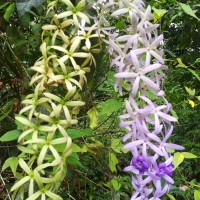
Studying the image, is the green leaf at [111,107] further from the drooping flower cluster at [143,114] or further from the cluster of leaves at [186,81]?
the cluster of leaves at [186,81]

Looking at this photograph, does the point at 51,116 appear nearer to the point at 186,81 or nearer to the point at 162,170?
the point at 162,170

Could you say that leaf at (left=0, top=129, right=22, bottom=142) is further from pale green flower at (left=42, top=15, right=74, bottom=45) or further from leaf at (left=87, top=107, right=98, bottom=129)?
leaf at (left=87, top=107, right=98, bottom=129)

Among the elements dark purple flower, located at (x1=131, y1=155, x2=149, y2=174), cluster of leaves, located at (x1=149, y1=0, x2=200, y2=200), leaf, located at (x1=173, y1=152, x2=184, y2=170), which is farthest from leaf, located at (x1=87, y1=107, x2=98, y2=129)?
cluster of leaves, located at (x1=149, y1=0, x2=200, y2=200)

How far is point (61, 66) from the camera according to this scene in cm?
71

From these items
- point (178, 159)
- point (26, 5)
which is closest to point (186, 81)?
point (178, 159)

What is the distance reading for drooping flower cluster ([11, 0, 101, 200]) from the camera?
0.64m

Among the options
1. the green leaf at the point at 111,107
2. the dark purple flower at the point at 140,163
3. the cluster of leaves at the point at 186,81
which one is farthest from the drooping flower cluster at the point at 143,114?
the cluster of leaves at the point at 186,81

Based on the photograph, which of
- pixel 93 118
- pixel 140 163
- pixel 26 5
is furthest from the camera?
pixel 93 118

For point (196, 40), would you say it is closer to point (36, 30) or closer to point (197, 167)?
point (197, 167)

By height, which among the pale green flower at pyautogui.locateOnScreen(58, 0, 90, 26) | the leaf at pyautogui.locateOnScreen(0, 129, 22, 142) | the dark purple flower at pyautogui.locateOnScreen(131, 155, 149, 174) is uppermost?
the pale green flower at pyautogui.locateOnScreen(58, 0, 90, 26)

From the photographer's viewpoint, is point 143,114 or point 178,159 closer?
point 143,114

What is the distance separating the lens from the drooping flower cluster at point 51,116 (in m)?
0.64

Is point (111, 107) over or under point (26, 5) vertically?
under

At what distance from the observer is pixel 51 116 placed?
0.67 metres
